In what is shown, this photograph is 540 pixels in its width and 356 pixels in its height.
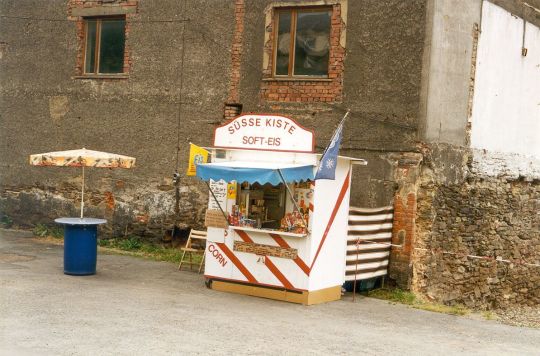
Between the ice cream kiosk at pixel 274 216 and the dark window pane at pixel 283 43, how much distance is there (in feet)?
9.82

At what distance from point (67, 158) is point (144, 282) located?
7.99 feet

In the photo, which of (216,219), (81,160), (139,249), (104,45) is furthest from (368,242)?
(104,45)

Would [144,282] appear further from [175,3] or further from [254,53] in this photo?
[175,3]

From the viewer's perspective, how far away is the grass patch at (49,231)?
55.4 ft

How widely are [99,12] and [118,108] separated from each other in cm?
219

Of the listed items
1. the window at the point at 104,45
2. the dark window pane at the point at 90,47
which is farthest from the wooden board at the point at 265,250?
the dark window pane at the point at 90,47

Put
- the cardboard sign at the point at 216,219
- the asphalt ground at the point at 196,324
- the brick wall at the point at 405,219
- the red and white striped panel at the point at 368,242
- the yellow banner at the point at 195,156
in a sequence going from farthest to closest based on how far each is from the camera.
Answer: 1. the brick wall at the point at 405,219
2. the red and white striped panel at the point at 368,242
3. the yellow banner at the point at 195,156
4. the cardboard sign at the point at 216,219
5. the asphalt ground at the point at 196,324

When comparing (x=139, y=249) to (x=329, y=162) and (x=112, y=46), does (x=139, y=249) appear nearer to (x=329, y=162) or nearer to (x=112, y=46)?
(x=112, y=46)

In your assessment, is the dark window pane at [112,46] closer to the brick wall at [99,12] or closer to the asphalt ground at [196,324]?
the brick wall at [99,12]

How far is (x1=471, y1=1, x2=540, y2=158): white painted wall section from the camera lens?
14617mm

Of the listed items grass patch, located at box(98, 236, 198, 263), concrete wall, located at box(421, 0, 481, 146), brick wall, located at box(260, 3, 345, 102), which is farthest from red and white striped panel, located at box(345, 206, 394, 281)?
grass patch, located at box(98, 236, 198, 263)

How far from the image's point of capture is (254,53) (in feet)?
48.0

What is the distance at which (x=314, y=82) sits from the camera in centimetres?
1400

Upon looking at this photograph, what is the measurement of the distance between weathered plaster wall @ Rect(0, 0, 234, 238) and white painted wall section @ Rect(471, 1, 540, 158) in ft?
16.5
